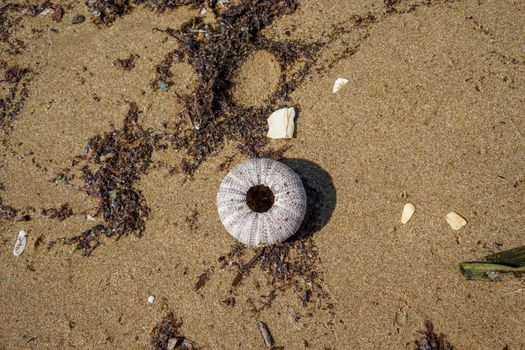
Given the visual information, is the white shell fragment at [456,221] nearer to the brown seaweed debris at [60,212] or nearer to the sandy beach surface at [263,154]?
the sandy beach surface at [263,154]

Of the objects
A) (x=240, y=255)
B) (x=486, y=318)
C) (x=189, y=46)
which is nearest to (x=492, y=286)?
(x=486, y=318)

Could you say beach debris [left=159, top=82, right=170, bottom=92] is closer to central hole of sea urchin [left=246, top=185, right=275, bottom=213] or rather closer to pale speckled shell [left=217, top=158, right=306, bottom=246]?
pale speckled shell [left=217, top=158, right=306, bottom=246]

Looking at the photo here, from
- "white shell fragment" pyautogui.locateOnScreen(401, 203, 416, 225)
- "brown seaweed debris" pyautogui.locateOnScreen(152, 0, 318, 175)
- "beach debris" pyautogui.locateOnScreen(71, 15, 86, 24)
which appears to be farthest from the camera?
"beach debris" pyautogui.locateOnScreen(71, 15, 86, 24)

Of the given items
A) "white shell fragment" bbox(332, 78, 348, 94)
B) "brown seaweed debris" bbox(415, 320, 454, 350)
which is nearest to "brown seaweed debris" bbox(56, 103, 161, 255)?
"white shell fragment" bbox(332, 78, 348, 94)

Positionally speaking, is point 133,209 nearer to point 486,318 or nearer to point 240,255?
point 240,255

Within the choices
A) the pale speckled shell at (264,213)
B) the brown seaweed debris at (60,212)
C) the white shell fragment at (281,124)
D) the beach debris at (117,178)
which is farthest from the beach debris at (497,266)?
the brown seaweed debris at (60,212)

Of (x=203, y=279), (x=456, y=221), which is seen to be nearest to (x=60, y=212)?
(x=203, y=279)
